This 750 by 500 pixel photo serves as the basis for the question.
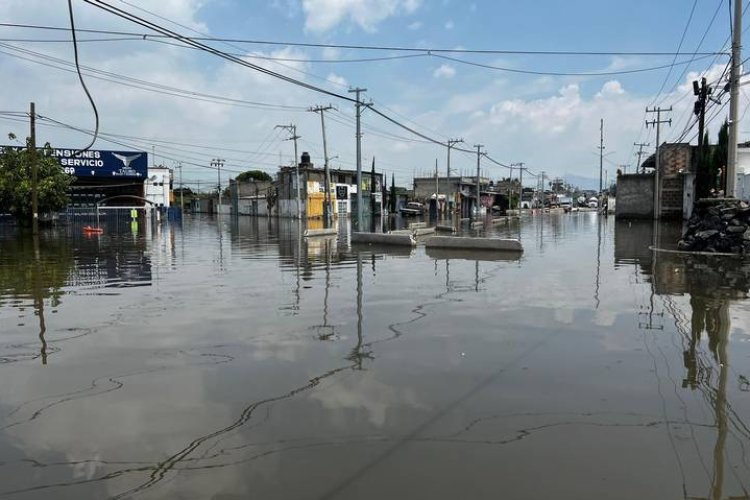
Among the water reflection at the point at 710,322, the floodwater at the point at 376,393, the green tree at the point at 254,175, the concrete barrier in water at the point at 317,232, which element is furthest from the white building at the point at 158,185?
the water reflection at the point at 710,322

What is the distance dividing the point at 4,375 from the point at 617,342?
772 cm

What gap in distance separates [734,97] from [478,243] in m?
9.55

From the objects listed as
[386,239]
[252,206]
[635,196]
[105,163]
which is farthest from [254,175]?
[386,239]

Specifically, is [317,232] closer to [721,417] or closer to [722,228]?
[722,228]

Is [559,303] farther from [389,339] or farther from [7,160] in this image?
[7,160]

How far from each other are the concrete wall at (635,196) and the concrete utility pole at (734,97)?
135 ft

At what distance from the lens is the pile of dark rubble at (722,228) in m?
18.3

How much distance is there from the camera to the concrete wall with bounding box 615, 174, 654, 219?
58.4m

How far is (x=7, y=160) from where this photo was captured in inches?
1603

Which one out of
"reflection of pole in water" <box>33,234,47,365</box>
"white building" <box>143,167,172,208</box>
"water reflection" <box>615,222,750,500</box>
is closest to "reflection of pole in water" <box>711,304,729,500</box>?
"water reflection" <box>615,222,750,500</box>

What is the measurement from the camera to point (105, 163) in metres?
68.4

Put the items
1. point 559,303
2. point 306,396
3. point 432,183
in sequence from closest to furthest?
point 306,396 → point 559,303 → point 432,183

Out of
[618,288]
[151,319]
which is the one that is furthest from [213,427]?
[618,288]

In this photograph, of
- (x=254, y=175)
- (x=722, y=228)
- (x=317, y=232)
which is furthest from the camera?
(x=254, y=175)
